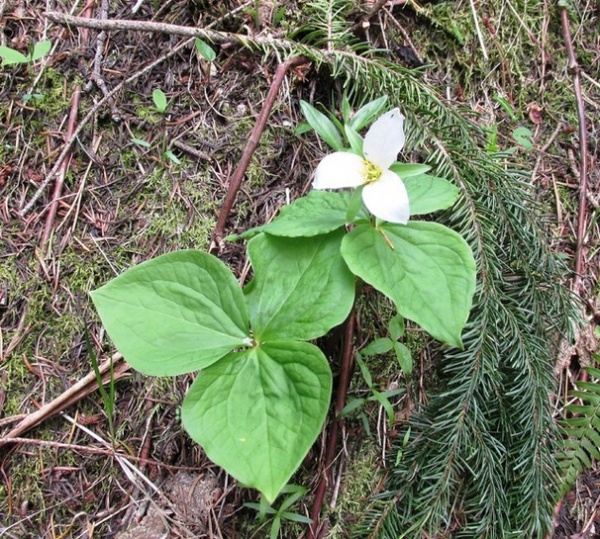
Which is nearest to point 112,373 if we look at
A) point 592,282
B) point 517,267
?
point 517,267

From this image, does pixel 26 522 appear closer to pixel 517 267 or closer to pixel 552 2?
pixel 517 267

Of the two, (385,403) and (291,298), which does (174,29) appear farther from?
(385,403)

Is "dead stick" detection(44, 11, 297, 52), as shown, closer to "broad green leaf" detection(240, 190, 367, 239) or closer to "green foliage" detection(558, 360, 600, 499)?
"broad green leaf" detection(240, 190, 367, 239)

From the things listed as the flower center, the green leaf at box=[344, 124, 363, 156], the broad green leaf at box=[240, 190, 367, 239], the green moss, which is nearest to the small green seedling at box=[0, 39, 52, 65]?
the broad green leaf at box=[240, 190, 367, 239]

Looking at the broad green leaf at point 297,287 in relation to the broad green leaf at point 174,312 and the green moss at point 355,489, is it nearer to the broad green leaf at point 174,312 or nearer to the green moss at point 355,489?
the broad green leaf at point 174,312

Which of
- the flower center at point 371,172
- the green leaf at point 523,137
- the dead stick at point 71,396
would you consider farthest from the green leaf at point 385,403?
the green leaf at point 523,137

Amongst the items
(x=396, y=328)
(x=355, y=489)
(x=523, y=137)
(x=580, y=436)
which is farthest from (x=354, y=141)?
(x=580, y=436)
